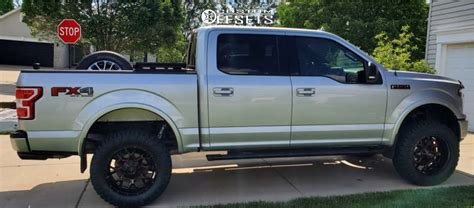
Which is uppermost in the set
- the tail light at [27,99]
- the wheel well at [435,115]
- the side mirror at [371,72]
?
the side mirror at [371,72]

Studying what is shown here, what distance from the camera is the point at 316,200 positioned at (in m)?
4.65

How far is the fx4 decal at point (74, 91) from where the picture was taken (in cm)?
411

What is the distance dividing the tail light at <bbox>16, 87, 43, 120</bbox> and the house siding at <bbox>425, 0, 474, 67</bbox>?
9.00 m

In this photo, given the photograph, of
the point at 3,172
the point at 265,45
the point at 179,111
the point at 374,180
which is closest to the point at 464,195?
the point at 374,180

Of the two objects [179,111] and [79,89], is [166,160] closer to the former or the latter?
[179,111]

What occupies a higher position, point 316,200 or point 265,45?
point 265,45

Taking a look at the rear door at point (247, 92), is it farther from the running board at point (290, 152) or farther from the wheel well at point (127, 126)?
the wheel well at point (127, 126)

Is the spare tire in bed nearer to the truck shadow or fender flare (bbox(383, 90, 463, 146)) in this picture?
the truck shadow

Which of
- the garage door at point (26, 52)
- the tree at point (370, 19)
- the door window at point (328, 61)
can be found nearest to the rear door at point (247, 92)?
the door window at point (328, 61)

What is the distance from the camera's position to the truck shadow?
4.77 meters

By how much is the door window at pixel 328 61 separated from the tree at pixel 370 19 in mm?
10397

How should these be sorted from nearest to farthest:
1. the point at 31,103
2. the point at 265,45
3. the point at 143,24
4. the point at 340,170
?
the point at 31,103
the point at 265,45
the point at 340,170
the point at 143,24

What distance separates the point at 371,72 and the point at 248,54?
5.05 ft

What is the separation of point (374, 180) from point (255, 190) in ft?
5.73
